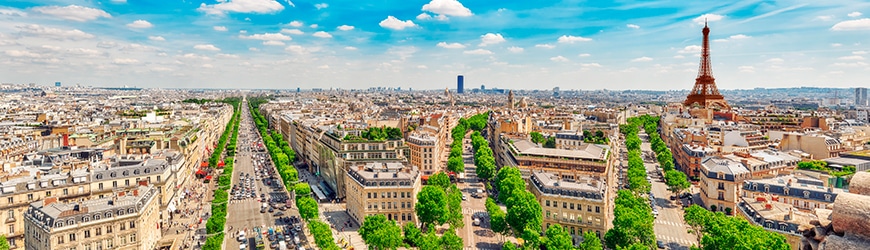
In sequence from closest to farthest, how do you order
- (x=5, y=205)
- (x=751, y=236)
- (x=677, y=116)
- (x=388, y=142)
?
(x=751, y=236) < (x=5, y=205) < (x=388, y=142) < (x=677, y=116)

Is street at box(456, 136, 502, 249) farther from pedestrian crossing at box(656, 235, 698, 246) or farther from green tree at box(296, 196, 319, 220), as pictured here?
pedestrian crossing at box(656, 235, 698, 246)

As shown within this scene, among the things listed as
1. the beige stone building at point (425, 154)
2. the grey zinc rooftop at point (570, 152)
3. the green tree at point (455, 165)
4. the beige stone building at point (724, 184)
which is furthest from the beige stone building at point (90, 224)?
the beige stone building at point (724, 184)

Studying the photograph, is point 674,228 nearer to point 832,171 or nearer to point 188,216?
point 832,171

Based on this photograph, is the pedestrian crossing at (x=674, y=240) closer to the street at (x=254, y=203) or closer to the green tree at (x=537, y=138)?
the street at (x=254, y=203)

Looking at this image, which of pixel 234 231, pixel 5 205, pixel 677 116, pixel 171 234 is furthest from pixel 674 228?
pixel 677 116

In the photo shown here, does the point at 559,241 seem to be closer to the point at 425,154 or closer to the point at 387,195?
the point at 387,195

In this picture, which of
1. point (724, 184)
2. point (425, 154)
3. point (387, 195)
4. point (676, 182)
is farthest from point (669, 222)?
point (425, 154)
